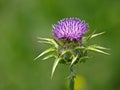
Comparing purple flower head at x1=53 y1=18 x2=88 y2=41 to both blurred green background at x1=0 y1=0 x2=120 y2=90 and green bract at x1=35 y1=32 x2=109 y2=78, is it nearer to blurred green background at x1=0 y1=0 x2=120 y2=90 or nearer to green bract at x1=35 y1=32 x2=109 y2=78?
green bract at x1=35 y1=32 x2=109 y2=78

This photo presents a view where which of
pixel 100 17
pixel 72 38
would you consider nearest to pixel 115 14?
pixel 100 17

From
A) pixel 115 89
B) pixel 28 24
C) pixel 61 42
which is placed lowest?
pixel 115 89

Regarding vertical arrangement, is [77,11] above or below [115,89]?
above

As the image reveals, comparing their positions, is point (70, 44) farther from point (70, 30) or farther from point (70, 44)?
point (70, 30)

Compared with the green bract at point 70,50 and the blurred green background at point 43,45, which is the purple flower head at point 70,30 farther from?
the blurred green background at point 43,45

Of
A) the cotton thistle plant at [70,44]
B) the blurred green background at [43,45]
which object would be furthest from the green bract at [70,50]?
the blurred green background at [43,45]

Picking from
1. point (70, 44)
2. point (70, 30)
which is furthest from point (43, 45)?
point (70, 44)

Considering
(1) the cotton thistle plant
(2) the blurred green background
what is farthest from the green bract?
(2) the blurred green background

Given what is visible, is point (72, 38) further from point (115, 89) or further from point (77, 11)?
point (77, 11)
